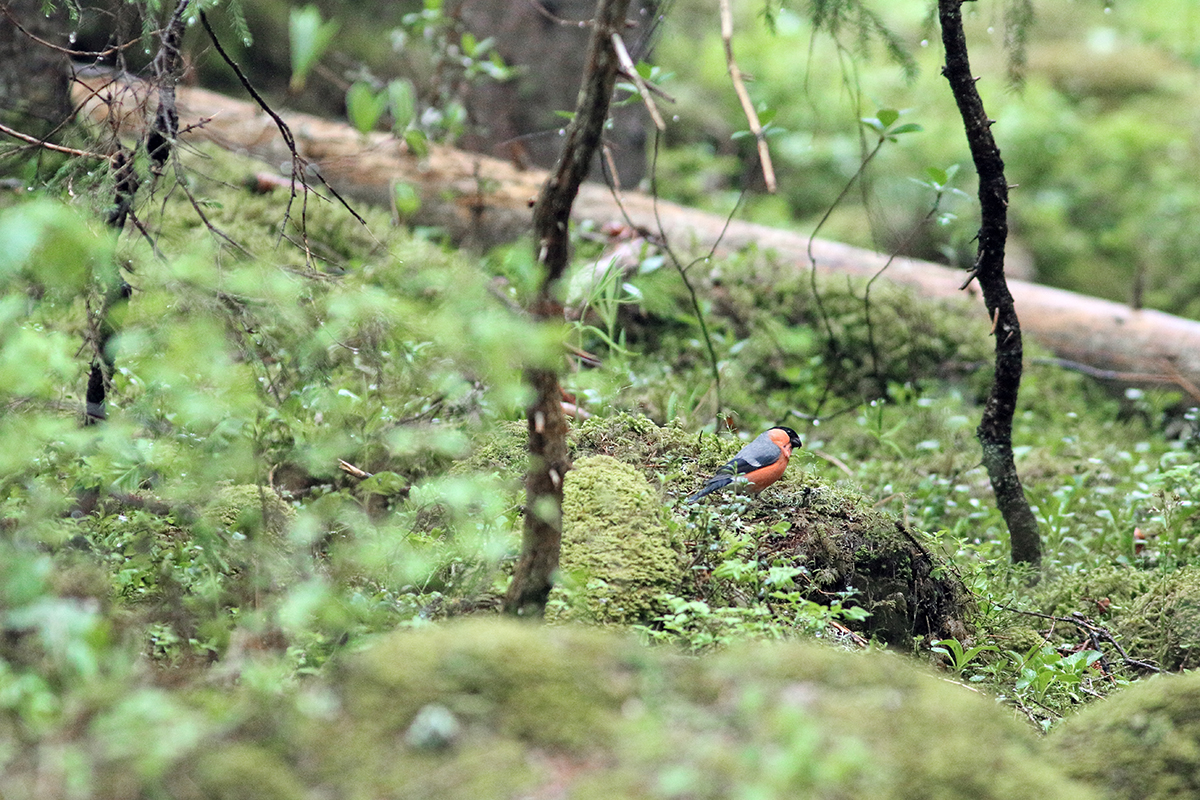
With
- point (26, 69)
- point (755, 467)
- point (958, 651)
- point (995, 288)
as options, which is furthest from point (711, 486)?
point (26, 69)

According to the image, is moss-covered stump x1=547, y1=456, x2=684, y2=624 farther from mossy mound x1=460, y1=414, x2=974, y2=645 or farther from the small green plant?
the small green plant

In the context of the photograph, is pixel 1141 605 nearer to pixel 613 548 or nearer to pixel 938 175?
pixel 938 175

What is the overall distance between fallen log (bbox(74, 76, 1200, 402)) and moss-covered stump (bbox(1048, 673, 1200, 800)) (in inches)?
197

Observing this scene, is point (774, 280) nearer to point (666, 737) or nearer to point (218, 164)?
point (218, 164)

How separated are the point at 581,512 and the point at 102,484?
149cm

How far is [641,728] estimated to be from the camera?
68.1 inches

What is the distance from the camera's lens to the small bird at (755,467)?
361 cm

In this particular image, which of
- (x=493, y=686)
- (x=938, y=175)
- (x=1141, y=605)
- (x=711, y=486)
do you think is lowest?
(x=1141, y=605)

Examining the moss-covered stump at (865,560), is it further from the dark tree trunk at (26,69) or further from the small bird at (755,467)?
the dark tree trunk at (26,69)

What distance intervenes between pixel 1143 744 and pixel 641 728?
48.6 inches

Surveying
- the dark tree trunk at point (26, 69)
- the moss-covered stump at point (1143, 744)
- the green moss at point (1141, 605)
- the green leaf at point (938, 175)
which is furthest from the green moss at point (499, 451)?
the dark tree trunk at point (26, 69)

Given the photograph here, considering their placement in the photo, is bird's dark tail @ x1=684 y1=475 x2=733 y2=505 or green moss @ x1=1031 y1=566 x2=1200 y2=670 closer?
bird's dark tail @ x1=684 y1=475 x2=733 y2=505

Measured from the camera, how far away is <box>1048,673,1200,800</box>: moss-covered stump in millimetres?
2117

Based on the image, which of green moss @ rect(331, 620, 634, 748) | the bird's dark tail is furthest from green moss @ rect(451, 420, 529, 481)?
green moss @ rect(331, 620, 634, 748)
